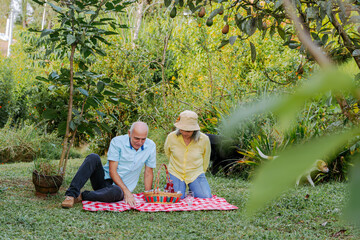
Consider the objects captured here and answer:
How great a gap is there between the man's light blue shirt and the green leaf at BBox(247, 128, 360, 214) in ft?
12.7

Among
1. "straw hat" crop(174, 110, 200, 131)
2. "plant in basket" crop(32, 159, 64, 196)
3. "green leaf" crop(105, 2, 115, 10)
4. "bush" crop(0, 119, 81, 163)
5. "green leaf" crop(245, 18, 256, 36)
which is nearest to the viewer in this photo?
"green leaf" crop(245, 18, 256, 36)

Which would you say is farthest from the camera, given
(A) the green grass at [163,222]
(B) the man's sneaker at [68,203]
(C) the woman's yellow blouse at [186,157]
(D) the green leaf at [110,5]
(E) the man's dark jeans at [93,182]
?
(C) the woman's yellow blouse at [186,157]

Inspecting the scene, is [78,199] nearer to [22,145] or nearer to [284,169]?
[284,169]

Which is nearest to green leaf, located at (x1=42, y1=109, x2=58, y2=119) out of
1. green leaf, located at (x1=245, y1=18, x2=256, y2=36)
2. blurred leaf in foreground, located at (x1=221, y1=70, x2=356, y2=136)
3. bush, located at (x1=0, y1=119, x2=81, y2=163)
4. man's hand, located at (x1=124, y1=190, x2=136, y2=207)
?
man's hand, located at (x1=124, y1=190, x2=136, y2=207)

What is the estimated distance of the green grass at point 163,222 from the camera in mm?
2969

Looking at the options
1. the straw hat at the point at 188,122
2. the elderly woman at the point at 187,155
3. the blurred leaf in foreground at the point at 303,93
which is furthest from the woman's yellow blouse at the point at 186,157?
the blurred leaf in foreground at the point at 303,93

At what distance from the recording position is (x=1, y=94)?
10.2m

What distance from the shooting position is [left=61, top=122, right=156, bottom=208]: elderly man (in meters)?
3.91

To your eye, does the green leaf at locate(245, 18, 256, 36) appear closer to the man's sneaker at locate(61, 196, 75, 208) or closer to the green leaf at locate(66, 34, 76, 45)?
the green leaf at locate(66, 34, 76, 45)

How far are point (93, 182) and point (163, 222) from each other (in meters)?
1.08

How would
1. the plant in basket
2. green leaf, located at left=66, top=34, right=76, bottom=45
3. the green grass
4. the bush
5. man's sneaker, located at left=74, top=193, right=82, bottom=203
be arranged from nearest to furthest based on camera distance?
the green grass
green leaf, located at left=66, top=34, right=76, bottom=45
man's sneaker, located at left=74, top=193, right=82, bottom=203
the plant in basket
the bush

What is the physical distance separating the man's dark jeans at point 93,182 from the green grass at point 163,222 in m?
0.16

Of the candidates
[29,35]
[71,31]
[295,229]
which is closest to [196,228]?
[295,229]

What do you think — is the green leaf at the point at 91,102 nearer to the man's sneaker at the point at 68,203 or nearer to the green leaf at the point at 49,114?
the green leaf at the point at 49,114
